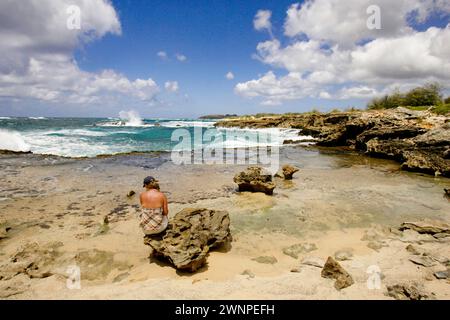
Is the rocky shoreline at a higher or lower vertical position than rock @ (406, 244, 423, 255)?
higher

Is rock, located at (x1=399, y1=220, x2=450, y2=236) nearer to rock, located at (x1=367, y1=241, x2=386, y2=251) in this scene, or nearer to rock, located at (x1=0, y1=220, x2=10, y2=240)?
rock, located at (x1=367, y1=241, x2=386, y2=251)

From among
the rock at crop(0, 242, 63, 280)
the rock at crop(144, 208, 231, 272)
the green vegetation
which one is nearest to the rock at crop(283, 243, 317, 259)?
the rock at crop(144, 208, 231, 272)

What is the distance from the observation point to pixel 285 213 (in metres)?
8.49

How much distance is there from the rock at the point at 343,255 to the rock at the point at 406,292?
54.6 inches

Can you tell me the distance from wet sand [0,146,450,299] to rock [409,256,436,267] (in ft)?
0.36

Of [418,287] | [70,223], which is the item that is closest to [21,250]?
[70,223]

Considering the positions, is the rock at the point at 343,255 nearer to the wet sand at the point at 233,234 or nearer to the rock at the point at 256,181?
the wet sand at the point at 233,234

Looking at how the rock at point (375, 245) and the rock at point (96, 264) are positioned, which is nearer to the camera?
the rock at point (96, 264)

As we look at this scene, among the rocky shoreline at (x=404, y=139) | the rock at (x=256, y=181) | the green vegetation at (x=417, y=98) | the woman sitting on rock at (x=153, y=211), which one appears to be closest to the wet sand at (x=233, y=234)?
the rock at (x=256, y=181)

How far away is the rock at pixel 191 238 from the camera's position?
528 cm

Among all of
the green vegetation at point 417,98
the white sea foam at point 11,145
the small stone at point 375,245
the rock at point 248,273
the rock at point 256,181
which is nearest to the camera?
the rock at point 248,273

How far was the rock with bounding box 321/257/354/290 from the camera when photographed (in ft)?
14.7

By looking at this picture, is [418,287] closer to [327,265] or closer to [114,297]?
[327,265]
